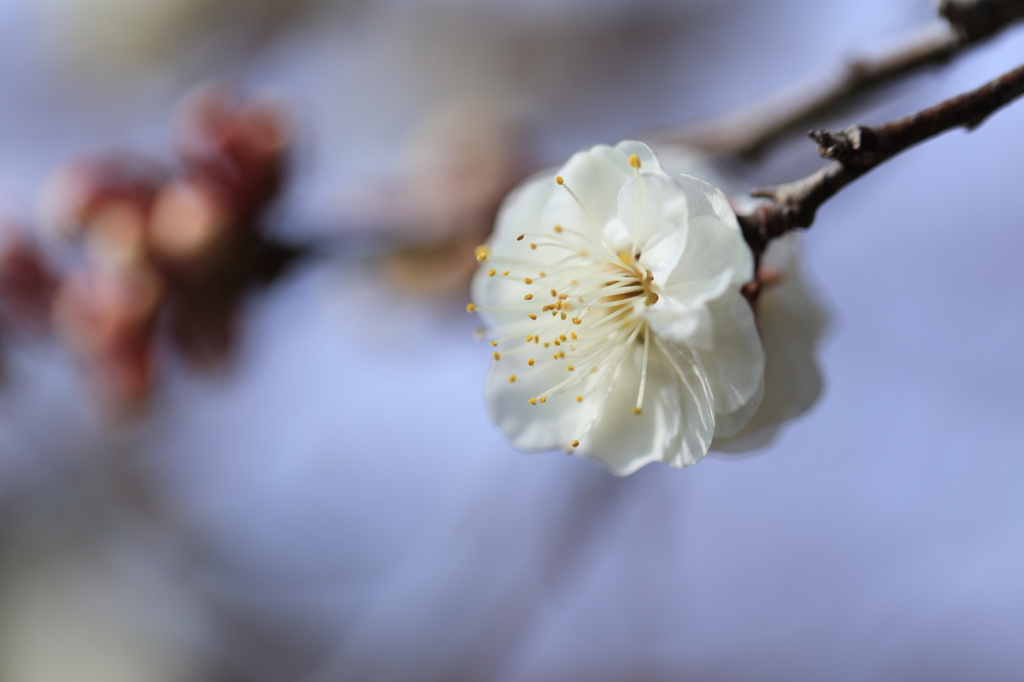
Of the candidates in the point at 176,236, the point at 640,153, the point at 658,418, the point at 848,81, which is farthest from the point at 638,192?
the point at 176,236

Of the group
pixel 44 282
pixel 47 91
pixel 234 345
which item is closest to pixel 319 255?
pixel 234 345

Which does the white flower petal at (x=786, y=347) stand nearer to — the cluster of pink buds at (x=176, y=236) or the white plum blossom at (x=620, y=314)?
the white plum blossom at (x=620, y=314)

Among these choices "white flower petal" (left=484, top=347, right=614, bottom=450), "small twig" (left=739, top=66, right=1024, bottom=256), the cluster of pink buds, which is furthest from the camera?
the cluster of pink buds

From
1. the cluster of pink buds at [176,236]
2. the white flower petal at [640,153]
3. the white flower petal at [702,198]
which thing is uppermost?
the cluster of pink buds at [176,236]

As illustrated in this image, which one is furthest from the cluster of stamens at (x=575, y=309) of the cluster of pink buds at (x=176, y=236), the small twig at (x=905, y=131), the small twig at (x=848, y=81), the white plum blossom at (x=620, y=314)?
the cluster of pink buds at (x=176, y=236)

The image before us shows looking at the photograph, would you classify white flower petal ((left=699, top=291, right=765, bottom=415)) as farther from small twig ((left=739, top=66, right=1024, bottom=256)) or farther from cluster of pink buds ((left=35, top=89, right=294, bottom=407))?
cluster of pink buds ((left=35, top=89, right=294, bottom=407))

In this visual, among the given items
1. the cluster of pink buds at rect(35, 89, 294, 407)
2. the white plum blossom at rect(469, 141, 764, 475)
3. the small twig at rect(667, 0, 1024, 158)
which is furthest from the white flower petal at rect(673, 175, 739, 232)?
the cluster of pink buds at rect(35, 89, 294, 407)

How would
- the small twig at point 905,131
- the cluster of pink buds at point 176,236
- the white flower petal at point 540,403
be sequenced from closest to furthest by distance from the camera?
the small twig at point 905,131
the white flower petal at point 540,403
the cluster of pink buds at point 176,236

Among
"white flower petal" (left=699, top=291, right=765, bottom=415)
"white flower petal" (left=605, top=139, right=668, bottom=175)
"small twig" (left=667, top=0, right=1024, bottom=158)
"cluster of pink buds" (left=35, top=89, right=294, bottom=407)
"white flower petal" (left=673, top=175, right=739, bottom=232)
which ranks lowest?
"white flower petal" (left=699, top=291, right=765, bottom=415)
